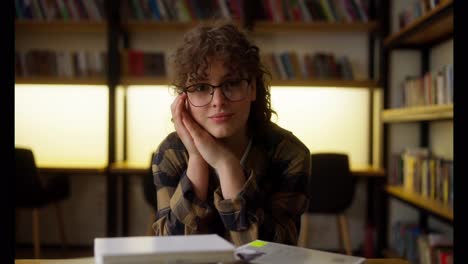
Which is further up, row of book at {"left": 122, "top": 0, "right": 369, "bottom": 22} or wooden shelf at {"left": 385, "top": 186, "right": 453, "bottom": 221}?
row of book at {"left": 122, "top": 0, "right": 369, "bottom": 22}

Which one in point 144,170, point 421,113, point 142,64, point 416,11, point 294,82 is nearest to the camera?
point 421,113

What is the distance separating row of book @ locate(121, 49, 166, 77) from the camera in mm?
3766

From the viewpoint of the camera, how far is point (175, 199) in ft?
4.15

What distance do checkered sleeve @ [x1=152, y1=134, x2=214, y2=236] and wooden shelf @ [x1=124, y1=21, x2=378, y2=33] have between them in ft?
8.12

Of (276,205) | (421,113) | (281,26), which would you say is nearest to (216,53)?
(276,205)

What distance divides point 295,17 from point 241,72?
2.65 m

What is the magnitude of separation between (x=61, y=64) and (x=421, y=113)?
2.62 meters

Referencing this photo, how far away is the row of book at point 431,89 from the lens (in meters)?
2.79

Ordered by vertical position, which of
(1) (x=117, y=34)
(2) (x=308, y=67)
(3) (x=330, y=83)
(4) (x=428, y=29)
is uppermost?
(1) (x=117, y=34)

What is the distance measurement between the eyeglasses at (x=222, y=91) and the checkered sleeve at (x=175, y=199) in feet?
0.67

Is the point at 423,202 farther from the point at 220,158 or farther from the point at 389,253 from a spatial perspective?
the point at 220,158

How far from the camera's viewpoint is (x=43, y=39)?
4.04 m

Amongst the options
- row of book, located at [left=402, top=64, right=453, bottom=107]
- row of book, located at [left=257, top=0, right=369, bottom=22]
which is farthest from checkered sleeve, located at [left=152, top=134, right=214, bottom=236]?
row of book, located at [left=257, top=0, right=369, bottom=22]

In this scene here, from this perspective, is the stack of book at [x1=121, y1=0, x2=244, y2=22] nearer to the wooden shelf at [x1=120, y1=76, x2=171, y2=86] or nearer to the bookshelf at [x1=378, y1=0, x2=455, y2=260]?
the wooden shelf at [x1=120, y1=76, x2=171, y2=86]
